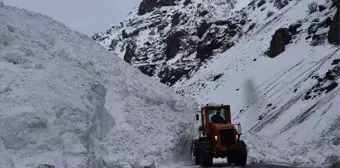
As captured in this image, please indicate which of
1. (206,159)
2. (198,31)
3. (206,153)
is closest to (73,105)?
(206,153)

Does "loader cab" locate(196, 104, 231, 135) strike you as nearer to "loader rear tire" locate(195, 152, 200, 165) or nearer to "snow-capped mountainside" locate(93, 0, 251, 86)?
"loader rear tire" locate(195, 152, 200, 165)

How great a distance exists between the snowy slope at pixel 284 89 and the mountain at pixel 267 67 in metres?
0.06

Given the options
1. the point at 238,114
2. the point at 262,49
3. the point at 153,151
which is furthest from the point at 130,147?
the point at 262,49

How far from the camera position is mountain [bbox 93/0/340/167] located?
72.3 feet

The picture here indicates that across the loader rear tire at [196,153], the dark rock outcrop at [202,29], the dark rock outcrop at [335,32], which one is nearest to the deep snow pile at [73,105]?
the loader rear tire at [196,153]

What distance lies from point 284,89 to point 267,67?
775 centimetres

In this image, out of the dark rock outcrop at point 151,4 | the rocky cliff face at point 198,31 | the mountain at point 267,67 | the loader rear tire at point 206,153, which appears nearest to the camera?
the loader rear tire at point 206,153

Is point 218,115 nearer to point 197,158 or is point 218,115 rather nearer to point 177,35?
point 197,158

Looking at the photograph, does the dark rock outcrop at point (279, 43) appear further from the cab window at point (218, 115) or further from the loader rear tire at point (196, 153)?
the loader rear tire at point (196, 153)

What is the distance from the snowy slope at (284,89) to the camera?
68.3 ft

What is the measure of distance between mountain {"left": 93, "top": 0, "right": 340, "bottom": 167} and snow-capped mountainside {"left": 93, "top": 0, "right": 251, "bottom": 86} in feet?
0.76

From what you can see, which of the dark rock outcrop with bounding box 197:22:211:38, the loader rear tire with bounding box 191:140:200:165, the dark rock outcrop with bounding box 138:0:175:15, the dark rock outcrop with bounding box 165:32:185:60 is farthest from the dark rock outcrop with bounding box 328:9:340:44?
the dark rock outcrop with bounding box 138:0:175:15

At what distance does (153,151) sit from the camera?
16.6m

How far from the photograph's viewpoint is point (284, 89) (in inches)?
1249
